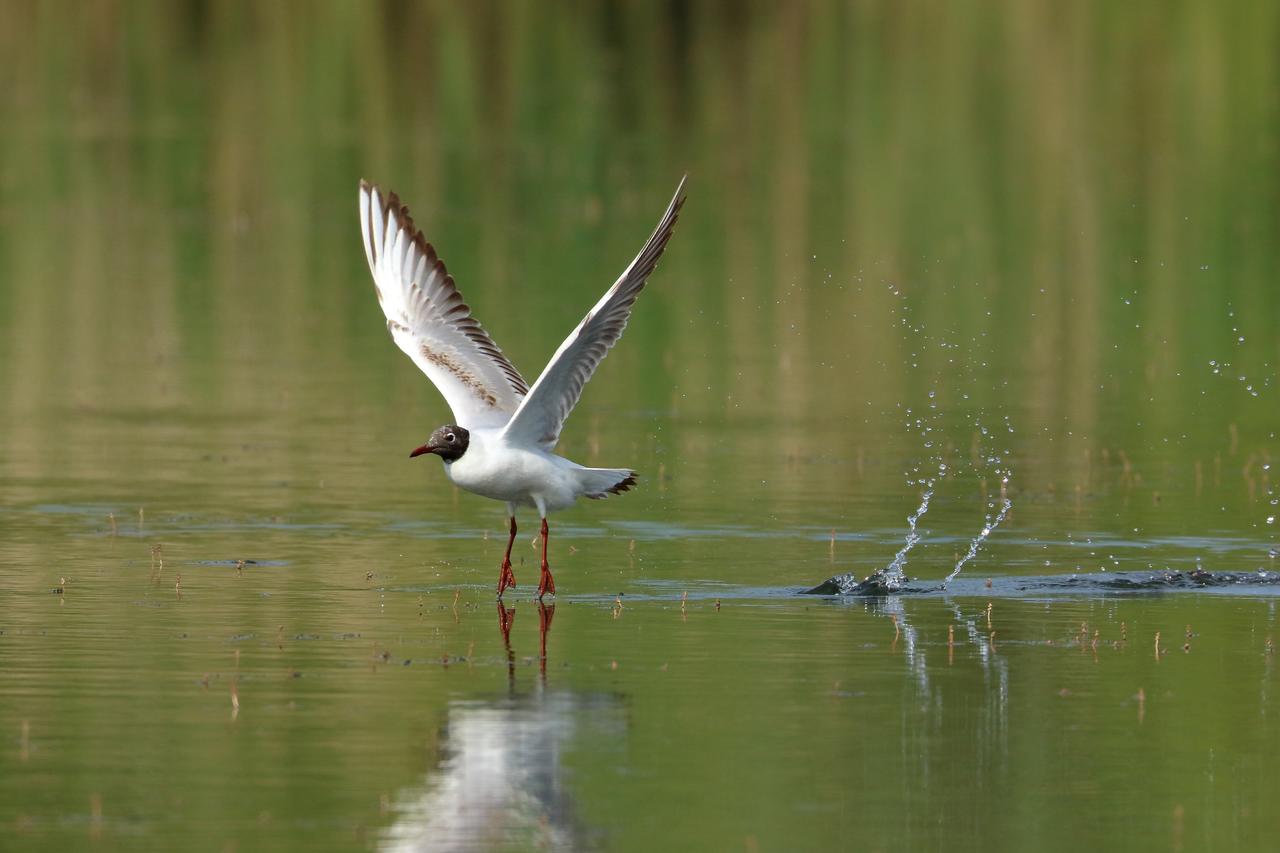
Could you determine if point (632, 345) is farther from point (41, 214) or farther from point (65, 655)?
point (65, 655)

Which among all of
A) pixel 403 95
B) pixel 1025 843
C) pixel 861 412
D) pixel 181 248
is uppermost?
pixel 403 95

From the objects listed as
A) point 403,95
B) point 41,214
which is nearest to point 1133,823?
point 41,214

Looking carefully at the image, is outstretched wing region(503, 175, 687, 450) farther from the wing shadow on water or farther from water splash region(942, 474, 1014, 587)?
the wing shadow on water

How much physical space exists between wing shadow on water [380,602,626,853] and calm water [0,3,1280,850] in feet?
0.08

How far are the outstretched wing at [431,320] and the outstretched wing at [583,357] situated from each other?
0.70 meters

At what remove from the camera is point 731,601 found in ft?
43.1

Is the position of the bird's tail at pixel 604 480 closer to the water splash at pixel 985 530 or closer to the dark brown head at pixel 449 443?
the dark brown head at pixel 449 443

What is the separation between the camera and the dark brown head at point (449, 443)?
13.5 meters

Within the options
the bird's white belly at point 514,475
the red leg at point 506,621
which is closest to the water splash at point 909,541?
the bird's white belly at point 514,475

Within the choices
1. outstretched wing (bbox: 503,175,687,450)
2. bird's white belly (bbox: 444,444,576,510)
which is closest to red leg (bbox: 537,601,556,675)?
bird's white belly (bbox: 444,444,576,510)

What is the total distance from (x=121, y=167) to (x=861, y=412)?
1981 centimetres

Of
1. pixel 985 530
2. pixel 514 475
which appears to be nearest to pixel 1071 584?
pixel 985 530

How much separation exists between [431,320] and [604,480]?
6.98 ft

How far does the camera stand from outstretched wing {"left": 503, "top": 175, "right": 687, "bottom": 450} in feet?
44.3
